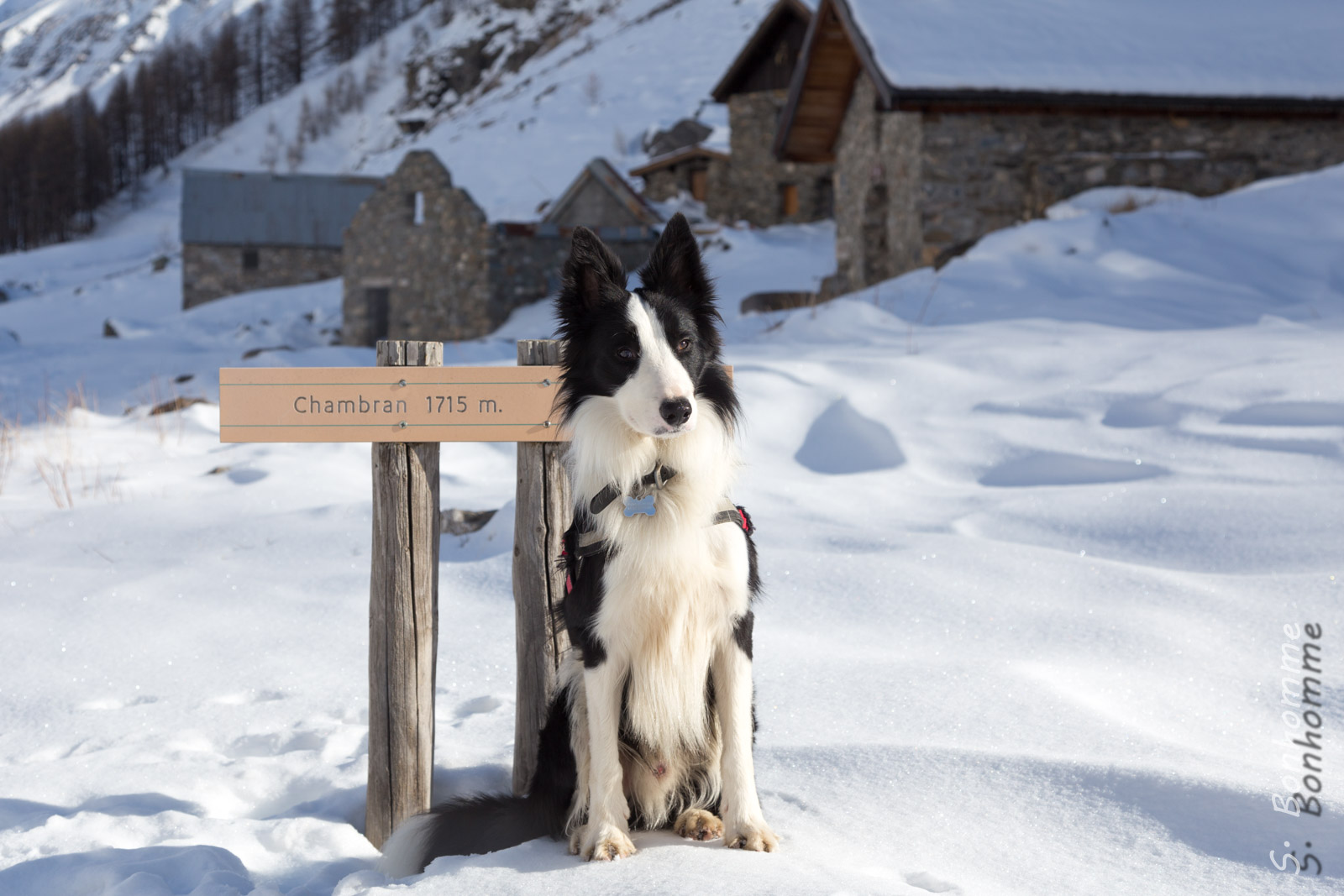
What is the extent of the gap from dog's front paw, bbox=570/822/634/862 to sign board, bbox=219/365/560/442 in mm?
999

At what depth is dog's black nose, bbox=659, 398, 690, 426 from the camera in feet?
6.64

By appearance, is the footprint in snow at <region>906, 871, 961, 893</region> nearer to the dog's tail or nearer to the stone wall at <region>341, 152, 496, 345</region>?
the dog's tail

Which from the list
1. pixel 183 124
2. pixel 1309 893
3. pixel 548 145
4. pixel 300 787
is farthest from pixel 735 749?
pixel 183 124

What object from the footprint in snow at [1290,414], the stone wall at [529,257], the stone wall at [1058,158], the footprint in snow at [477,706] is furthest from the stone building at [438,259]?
the footprint in snow at [477,706]

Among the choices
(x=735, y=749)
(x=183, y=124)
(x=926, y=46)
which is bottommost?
(x=735, y=749)

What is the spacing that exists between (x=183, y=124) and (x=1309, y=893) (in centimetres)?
8418

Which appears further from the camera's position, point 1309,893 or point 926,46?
point 926,46

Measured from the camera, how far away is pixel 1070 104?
420 inches

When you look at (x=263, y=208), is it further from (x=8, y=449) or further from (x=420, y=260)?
(x=8, y=449)

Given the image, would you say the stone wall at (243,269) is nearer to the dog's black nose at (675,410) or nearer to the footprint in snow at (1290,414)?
the footprint in snow at (1290,414)

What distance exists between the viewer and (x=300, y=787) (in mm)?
2885

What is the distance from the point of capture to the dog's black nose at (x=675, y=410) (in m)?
2.03

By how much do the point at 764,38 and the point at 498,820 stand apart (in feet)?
76.2

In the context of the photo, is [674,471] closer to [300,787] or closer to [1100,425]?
[300,787]
